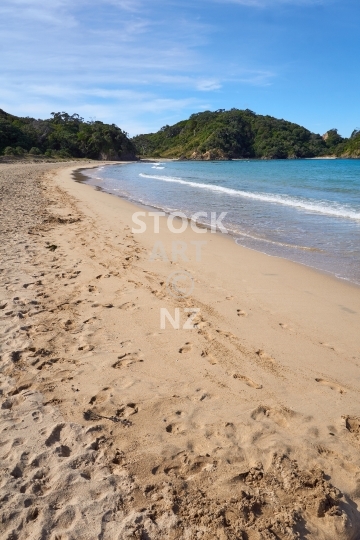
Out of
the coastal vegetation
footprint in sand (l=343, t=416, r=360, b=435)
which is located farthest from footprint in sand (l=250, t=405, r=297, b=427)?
the coastal vegetation

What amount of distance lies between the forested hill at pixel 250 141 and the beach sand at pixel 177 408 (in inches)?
3926

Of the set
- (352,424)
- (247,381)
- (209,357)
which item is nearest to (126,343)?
(209,357)

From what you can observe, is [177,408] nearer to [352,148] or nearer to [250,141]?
[352,148]

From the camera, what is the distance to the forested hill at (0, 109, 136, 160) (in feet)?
191

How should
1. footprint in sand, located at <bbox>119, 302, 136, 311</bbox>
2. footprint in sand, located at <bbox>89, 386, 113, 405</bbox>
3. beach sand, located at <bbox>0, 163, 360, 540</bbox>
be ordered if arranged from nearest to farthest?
beach sand, located at <bbox>0, 163, 360, 540</bbox> → footprint in sand, located at <bbox>89, 386, 113, 405</bbox> → footprint in sand, located at <bbox>119, 302, 136, 311</bbox>

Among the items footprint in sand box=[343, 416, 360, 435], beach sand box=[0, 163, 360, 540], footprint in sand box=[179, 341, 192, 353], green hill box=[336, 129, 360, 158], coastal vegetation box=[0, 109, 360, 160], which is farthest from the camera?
green hill box=[336, 129, 360, 158]

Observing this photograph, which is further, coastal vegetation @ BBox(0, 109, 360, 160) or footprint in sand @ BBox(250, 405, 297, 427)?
coastal vegetation @ BBox(0, 109, 360, 160)

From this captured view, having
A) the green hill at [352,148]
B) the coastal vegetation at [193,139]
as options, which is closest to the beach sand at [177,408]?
the coastal vegetation at [193,139]

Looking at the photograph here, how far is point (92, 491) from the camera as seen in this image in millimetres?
2268

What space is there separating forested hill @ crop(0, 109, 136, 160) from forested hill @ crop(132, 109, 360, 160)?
2707 cm

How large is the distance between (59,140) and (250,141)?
64196 millimetres

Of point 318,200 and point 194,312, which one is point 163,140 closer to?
point 318,200

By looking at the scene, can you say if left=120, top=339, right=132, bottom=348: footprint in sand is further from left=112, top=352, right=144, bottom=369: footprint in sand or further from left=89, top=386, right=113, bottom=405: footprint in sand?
left=89, top=386, right=113, bottom=405: footprint in sand

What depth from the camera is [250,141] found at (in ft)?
382
